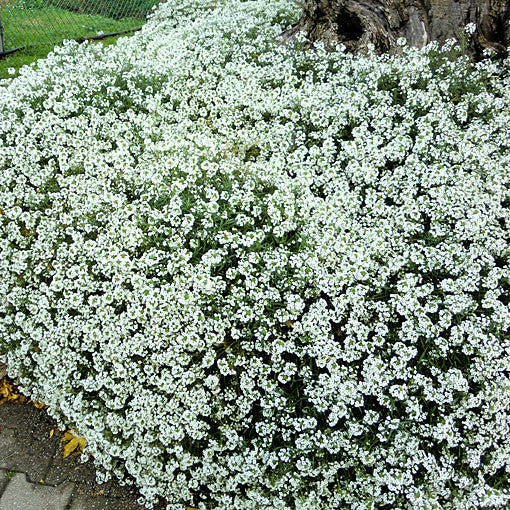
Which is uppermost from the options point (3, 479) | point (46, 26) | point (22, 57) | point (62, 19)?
point (62, 19)

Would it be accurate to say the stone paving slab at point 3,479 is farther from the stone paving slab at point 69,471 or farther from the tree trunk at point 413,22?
the tree trunk at point 413,22

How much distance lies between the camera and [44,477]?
136 inches

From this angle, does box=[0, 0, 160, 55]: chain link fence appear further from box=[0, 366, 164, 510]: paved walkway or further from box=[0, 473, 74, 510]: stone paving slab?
box=[0, 473, 74, 510]: stone paving slab

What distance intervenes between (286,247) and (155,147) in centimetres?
133

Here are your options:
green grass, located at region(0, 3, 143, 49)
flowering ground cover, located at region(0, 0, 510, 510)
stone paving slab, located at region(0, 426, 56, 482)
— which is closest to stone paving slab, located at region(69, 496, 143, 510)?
flowering ground cover, located at region(0, 0, 510, 510)

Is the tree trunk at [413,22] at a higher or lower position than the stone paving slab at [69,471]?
higher

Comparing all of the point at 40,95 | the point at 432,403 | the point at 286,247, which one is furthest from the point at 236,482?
the point at 40,95

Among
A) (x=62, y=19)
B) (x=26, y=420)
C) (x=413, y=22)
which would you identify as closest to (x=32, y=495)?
(x=26, y=420)

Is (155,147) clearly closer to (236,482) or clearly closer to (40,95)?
(40,95)

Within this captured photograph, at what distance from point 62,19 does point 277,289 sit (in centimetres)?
1093

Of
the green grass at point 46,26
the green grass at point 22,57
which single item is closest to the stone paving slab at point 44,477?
the green grass at point 22,57

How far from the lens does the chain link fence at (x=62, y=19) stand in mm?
9758

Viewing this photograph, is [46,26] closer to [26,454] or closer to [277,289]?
[26,454]

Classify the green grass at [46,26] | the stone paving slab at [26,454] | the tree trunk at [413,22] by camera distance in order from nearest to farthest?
the stone paving slab at [26,454] → the tree trunk at [413,22] → the green grass at [46,26]
